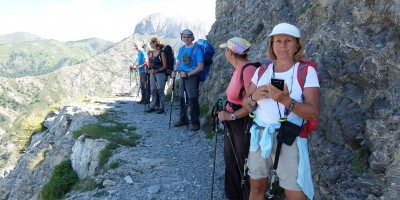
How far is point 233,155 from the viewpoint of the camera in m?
6.90

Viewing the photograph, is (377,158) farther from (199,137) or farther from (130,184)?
(199,137)

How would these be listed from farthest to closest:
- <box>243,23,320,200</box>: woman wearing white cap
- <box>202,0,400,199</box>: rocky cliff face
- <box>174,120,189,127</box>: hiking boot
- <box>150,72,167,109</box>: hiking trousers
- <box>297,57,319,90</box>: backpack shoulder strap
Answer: <box>150,72,167,109</box>: hiking trousers → <box>174,120,189,127</box>: hiking boot → <box>202,0,400,199</box>: rocky cliff face → <box>297,57,319,90</box>: backpack shoulder strap → <box>243,23,320,200</box>: woman wearing white cap

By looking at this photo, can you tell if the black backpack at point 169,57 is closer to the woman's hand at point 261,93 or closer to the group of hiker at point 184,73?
the group of hiker at point 184,73

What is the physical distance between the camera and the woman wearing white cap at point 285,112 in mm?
4047

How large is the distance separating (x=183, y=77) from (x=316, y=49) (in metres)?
5.43

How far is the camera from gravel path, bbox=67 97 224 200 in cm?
838

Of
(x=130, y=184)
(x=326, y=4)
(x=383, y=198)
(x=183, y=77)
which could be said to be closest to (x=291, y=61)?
(x=383, y=198)

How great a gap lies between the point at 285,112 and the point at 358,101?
104 inches

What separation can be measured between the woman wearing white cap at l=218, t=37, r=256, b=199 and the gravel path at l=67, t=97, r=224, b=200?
36.6 inches

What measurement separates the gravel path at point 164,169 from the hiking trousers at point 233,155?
0.74 m

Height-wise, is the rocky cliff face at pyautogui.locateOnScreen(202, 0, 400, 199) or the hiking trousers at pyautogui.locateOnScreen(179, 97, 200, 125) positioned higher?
the rocky cliff face at pyautogui.locateOnScreen(202, 0, 400, 199)

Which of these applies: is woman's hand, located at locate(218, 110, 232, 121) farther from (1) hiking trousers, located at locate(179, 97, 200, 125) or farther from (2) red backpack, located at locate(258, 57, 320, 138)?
(1) hiking trousers, located at locate(179, 97, 200, 125)

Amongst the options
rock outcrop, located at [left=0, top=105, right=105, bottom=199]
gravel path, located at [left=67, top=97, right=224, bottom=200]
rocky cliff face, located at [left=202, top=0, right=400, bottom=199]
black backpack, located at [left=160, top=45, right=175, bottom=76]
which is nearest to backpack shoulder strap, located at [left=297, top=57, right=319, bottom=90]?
rocky cliff face, located at [left=202, top=0, right=400, bottom=199]

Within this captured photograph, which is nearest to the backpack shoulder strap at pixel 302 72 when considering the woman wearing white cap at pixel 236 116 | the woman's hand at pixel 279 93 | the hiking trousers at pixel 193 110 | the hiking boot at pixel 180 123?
the woman's hand at pixel 279 93
